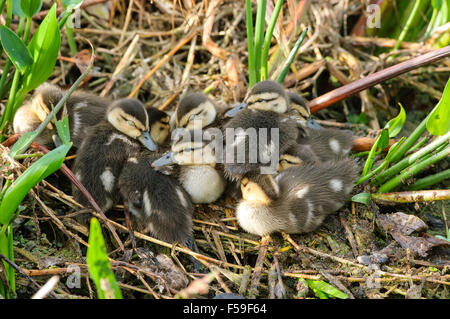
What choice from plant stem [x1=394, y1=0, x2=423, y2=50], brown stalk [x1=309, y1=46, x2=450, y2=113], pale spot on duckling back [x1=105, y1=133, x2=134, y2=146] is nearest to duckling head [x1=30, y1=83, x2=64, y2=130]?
pale spot on duckling back [x1=105, y1=133, x2=134, y2=146]

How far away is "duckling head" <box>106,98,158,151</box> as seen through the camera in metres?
2.50

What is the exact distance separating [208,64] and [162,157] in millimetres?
1219

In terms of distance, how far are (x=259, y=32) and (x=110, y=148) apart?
99 centimetres

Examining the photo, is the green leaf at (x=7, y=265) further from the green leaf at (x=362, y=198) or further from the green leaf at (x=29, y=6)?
the green leaf at (x=362, y=198)

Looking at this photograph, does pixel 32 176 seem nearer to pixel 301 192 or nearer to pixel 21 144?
pixel 21 144

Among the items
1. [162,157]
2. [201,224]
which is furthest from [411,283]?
[162,157]

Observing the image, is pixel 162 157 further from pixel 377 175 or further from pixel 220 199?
pixel 377 175

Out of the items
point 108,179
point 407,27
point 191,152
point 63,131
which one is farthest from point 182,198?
point 407,27

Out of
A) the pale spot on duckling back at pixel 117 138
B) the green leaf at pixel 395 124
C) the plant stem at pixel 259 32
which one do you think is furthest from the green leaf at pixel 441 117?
the pale spot on duckling back at pixel 117 138

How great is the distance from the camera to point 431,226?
8.75 feet

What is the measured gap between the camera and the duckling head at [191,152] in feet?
7.98

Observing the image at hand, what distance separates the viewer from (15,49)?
214 cm

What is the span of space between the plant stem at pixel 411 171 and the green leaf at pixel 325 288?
687 mm

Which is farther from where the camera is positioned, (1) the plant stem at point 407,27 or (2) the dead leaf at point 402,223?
(1) the plant stem at point 407,27
